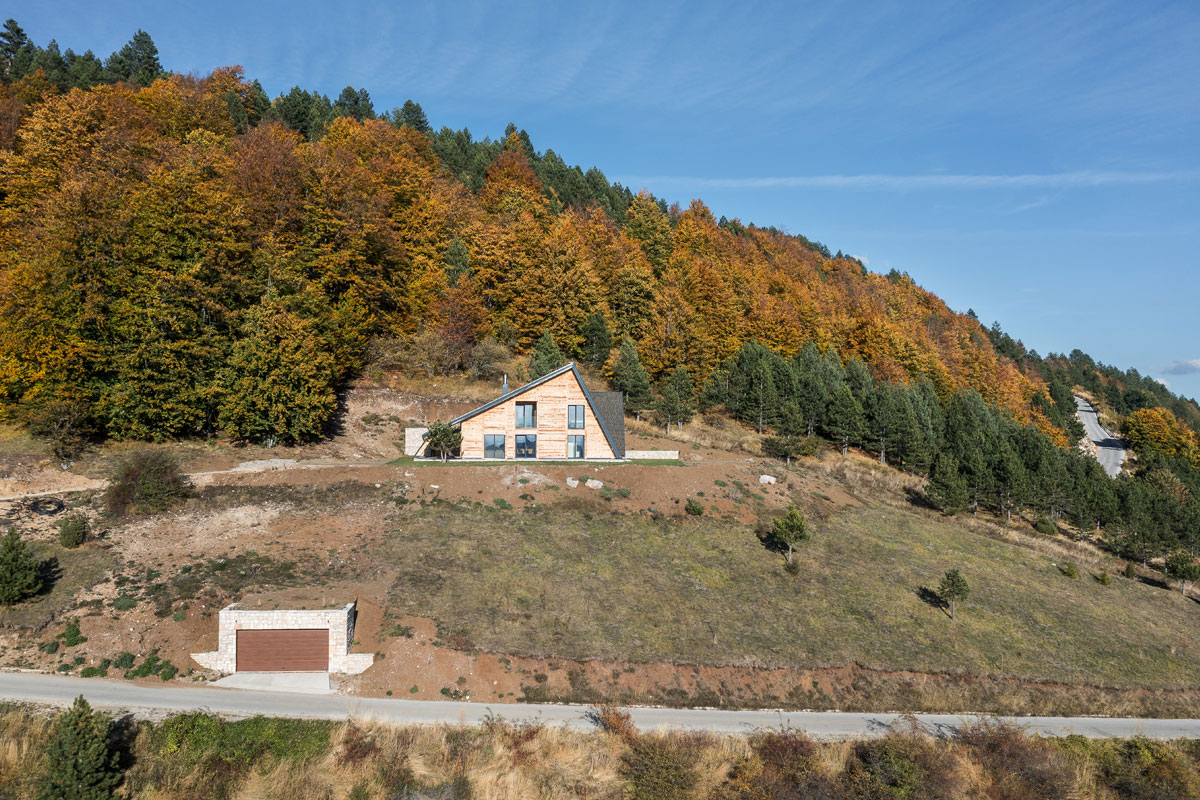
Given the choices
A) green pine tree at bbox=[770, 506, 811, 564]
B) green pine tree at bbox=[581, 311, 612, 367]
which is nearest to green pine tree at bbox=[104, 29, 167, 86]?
green pine tree at bbox=[581, 311, 612, 367]

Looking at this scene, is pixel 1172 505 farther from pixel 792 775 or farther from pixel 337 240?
pixel 337 240

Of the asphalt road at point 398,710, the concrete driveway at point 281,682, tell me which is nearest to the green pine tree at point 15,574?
the asphalt road at point 398,710

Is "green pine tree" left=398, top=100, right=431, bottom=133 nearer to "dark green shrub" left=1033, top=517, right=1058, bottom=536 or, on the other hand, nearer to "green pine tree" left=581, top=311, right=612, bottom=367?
"green pine tree" left=581, top=311, right=612, bottom=367

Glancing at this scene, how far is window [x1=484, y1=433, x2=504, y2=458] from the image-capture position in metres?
41.3

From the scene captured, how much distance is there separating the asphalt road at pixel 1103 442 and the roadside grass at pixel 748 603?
253 ft

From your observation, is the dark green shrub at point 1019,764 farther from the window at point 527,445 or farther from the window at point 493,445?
the window at point 493,445

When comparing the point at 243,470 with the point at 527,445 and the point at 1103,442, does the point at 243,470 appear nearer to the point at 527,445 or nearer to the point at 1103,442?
the point at 527,445

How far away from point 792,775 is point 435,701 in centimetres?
1233

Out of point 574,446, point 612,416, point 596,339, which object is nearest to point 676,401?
point 596,339

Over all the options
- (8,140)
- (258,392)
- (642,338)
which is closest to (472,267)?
(642,338)

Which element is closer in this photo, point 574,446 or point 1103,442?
point 574,446

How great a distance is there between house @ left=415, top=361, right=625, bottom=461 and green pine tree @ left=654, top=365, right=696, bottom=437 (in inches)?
627

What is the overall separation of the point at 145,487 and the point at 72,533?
399cm

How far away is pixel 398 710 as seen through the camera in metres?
20.3
